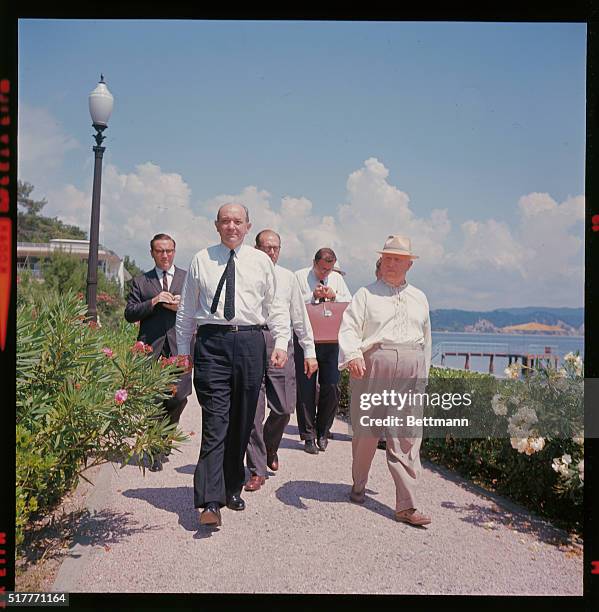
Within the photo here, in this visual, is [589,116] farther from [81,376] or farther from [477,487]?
[81,376]

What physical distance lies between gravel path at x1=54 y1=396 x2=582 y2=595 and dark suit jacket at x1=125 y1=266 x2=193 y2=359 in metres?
1.03

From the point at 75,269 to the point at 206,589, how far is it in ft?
7.38

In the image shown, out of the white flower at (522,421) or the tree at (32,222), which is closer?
the tree at (32,222)

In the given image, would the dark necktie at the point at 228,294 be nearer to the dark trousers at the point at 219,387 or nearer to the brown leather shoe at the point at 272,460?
the dark trousers at the point at 219,387

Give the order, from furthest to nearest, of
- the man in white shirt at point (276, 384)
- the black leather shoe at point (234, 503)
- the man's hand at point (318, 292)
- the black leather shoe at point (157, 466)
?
the man's hand at point (318, 292) < the black leather shoe at point (157, 466) < the man in white shirt at point (276, 384) < the black leather shoe at point (234, 503)

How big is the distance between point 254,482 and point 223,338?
1367mm

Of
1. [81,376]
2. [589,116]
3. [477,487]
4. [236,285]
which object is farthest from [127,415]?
[589,116]

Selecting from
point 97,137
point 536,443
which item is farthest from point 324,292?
point 97,137

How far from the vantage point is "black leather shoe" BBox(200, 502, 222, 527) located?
156 inches

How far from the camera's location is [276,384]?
5.04 m

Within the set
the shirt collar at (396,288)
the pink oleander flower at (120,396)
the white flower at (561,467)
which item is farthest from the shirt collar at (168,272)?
the white flower at (561,467)

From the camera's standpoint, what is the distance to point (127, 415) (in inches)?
148

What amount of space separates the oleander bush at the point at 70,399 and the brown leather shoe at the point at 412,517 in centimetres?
145

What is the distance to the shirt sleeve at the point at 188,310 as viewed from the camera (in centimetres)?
414
